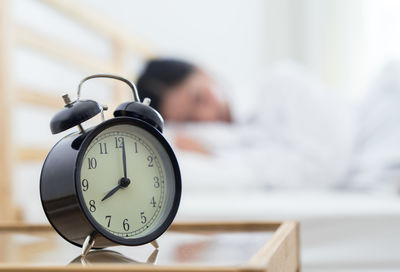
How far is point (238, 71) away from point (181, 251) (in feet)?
8.85

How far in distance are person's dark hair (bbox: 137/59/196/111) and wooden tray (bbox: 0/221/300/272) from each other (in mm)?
1214

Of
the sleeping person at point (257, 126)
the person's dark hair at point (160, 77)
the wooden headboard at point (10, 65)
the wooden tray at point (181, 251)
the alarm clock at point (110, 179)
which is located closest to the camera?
the wooden tray at point (181, 251)

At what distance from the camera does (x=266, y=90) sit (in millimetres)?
1870

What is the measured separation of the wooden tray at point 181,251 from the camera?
47cm

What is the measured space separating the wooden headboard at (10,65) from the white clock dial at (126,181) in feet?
2.65

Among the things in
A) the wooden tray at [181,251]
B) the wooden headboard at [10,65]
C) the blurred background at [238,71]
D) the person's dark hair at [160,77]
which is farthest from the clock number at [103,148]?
the person's dark hair at [160,77]

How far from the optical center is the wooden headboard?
1336 millimetres

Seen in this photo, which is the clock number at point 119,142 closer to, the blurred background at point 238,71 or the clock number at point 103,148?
the clock number at point 103,148

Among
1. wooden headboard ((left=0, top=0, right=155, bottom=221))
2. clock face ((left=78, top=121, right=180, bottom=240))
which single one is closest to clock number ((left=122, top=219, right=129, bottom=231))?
clock face ((left=78, top=121, right=180, bottom=240))

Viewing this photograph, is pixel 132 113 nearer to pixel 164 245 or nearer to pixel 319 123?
pixel 164 245

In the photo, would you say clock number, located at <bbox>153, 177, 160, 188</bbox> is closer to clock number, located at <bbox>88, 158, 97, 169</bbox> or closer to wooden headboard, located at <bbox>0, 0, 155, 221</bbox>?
clock number, located at <bbox>88, 158, 97, 169</bbox>

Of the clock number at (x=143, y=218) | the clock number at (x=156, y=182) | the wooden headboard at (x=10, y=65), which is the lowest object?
the clock number at (x=143, y=218)

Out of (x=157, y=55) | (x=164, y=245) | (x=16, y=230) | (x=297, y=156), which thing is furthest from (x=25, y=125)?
(x=164, y=245)

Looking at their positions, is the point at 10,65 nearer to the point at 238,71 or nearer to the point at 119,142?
the point at 119,142
